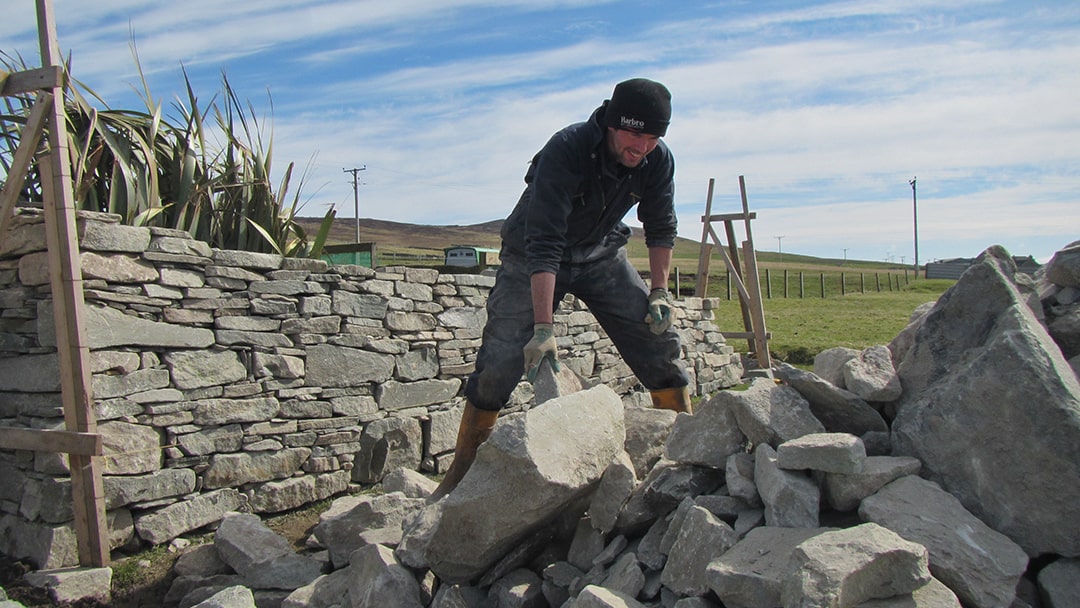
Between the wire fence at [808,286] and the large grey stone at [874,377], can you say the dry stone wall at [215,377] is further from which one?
the wire fence at [808,286]

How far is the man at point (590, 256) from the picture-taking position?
11.7 ft

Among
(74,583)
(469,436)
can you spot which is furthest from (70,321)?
(469,436)

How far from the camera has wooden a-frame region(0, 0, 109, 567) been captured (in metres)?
4.38

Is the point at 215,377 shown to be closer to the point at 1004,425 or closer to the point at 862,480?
the point at 862,480

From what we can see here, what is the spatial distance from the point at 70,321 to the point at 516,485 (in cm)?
290

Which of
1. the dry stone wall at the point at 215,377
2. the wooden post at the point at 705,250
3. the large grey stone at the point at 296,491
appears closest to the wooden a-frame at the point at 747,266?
the wooden post at the point at 705,250

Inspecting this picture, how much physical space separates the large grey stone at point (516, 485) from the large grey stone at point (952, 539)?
105 cm

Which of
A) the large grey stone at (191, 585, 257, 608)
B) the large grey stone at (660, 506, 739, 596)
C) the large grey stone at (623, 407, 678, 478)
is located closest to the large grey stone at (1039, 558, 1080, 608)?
the large grey stone at (660, 506, 739, 596)

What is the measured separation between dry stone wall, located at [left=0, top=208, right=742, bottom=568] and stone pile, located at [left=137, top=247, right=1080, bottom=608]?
1608 mm

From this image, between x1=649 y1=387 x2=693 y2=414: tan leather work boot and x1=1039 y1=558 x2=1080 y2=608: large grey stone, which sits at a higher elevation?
x1=649 y1=387 x2=693 y2=414: tan leather work boot

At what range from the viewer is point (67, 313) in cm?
438

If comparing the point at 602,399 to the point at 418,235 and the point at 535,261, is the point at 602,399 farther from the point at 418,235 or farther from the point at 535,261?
the point at 418,235

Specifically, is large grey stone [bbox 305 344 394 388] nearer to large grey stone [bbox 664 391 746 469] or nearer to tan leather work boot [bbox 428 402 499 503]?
tan leather work boot [bbox 428 402 499 503]

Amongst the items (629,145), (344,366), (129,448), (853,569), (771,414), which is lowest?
(129,448)
